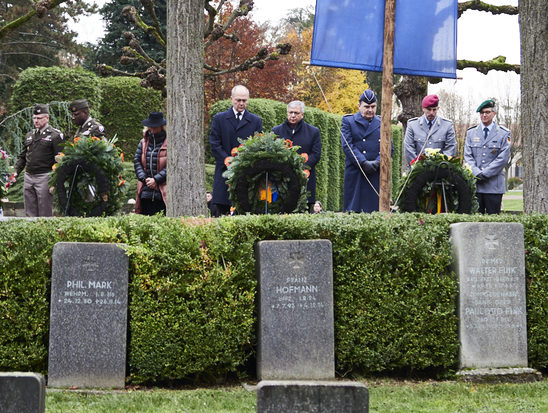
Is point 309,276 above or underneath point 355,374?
above

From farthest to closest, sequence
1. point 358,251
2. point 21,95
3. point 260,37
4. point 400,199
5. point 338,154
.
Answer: point 260,37, point 338,154, point 21,95, point 400,199, point 358,251

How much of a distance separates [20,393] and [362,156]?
254 inches

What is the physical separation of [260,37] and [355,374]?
1148 inches

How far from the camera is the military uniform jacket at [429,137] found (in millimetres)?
8977

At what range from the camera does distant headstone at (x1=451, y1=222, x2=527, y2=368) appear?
19.7ft

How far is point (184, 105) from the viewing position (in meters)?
8.13

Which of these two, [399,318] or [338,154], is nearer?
[399,318]

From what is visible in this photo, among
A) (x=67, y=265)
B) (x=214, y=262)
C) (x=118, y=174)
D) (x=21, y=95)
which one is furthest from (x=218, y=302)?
(x=21, y=95)

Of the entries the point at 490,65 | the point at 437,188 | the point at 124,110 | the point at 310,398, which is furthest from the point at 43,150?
the point at 124,110

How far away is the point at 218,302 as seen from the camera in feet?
18.6

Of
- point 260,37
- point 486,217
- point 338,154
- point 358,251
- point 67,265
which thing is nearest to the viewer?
point 67,265

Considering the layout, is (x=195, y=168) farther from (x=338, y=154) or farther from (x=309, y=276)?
(x=338, y=154)

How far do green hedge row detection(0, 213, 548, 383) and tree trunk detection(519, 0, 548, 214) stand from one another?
5.65 ft

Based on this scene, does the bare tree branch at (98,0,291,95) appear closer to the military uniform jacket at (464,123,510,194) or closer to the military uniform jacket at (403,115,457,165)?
the military uniform jacket at (403,115,457,165)
